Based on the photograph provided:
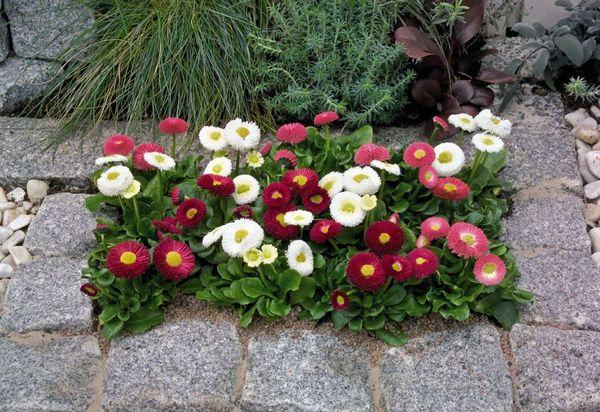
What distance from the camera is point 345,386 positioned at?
2119 millimetres

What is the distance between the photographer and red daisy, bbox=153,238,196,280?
2219 mm

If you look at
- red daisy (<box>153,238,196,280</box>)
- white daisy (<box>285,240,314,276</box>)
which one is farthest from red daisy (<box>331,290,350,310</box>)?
red daisy (<box>153,238,196,280</box>)

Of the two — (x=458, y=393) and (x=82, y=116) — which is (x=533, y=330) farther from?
(x=82, y=116)

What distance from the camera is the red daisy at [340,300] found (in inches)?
85.2

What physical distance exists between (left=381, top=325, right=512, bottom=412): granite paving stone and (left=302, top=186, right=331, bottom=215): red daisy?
487 millimetres

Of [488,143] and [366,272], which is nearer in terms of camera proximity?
[366,272]

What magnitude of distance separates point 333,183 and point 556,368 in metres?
0.86

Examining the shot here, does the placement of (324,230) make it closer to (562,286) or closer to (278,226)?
(278,226)

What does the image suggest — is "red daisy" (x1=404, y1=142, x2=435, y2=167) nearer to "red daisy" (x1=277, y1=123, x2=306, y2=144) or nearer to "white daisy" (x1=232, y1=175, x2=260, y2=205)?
"red daisy" (x1=277, y1=123, x2=306, y2=144)

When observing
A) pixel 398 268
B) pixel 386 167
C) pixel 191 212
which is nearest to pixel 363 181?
pixel 386 167

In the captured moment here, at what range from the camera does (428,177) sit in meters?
2.37

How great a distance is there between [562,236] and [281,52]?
1245 mm

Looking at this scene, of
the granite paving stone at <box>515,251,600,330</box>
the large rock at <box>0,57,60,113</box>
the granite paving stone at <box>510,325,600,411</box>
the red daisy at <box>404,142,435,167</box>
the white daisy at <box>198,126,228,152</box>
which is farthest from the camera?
the large rock at <box>0,57,60,113</box>

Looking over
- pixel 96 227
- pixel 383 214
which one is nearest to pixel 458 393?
pixel 383 214
